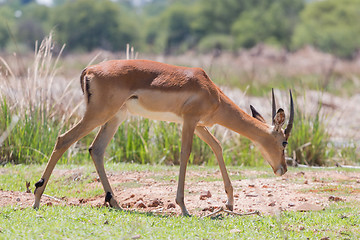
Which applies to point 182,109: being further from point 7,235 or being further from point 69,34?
point 69,34

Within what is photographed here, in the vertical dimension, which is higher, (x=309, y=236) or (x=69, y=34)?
(x=69, y=34)

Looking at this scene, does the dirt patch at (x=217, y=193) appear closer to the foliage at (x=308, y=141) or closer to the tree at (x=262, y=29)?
the foliage at (x=308, y=141)

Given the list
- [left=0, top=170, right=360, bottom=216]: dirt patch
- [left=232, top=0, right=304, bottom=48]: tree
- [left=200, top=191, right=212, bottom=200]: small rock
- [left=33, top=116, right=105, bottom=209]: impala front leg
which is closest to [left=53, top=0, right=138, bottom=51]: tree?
[left=232, top=0, right=304, bottom=48]: tree

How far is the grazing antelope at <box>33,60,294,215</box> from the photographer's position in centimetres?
596

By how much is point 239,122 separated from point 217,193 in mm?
1050

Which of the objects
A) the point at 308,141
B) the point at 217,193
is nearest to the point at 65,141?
the point at 217,193

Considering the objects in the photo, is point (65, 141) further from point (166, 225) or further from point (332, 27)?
point (332, 27)

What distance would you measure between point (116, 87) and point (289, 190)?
2.74m

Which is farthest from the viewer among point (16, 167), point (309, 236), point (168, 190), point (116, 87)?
point (16, 167)

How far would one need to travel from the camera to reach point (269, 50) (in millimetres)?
39812

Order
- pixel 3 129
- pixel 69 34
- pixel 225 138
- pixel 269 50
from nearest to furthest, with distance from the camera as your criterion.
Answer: pixel 3 129 → pixel 225 138 → pixel 269 50 → pixel 69 34

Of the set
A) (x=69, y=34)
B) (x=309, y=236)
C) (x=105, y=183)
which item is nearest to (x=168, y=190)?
(x=105, y=183)

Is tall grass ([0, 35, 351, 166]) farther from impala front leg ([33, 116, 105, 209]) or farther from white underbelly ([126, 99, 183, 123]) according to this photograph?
white underbelly ([126, 99, 183, 123])

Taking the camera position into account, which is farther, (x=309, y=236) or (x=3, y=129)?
(x=3, y=129)
